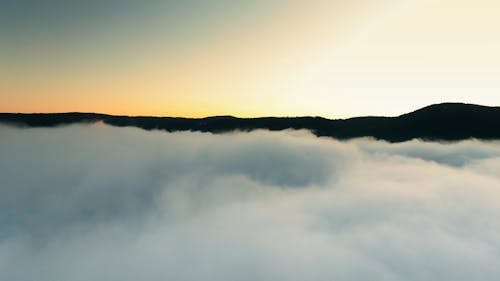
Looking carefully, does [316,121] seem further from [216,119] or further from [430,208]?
[430,208]

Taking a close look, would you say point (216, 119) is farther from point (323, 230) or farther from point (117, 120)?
point (323, 230)

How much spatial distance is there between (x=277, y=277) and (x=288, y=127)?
60.4 metres

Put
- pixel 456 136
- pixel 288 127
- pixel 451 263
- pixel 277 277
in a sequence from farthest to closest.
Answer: pixel 288 127, pixel 277 277, pixel 456 136, pixel 451 263

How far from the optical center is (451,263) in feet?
481

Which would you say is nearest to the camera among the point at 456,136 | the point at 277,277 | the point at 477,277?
the point at 477,277

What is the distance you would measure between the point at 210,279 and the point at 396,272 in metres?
72.6

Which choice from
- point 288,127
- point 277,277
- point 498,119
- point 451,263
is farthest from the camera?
point 288,127

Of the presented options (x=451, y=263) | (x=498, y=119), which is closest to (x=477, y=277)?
(x=451, y=263)

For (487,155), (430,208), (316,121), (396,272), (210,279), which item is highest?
(316,121)

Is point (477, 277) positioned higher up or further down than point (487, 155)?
further down

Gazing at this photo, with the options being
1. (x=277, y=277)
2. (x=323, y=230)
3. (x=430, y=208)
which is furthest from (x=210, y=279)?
(x=430, y=208)

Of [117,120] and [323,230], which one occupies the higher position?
[117,120]

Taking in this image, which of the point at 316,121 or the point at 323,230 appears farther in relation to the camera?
the point at 323,230

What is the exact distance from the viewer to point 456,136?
17038 cm
